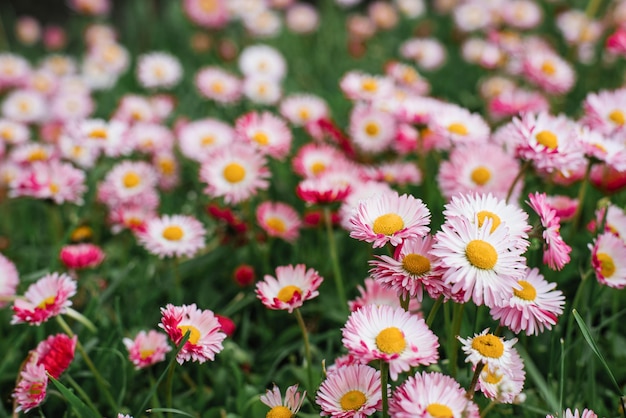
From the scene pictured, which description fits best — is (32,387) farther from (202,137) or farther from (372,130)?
(372,130)

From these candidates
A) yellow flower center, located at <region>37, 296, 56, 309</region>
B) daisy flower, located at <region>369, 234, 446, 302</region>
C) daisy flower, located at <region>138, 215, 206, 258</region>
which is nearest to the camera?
daisy flower, located at <region>369, 234, 446, 302</region>

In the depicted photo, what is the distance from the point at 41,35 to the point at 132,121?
6.28 feet

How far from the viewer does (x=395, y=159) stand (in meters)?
2.03

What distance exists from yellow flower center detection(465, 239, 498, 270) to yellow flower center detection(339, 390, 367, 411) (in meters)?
0.24

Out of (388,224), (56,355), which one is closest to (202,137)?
(56,355)

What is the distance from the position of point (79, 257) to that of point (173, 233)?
0.21 metres

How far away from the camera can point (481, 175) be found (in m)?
1.47

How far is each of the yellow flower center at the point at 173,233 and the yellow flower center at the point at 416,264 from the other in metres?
0.64

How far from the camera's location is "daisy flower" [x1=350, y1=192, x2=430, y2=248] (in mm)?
958

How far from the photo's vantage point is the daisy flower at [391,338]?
0.86 m

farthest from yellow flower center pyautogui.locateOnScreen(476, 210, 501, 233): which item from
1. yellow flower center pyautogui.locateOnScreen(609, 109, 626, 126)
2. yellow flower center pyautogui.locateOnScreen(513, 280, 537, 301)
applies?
yellow flower center pyautogui.locateOnScreen(609, 109, 626, 126)

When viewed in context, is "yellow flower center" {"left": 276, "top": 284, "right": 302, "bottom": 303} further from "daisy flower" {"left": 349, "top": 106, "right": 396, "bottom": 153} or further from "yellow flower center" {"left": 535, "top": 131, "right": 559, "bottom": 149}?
"daisy flower" {"left": 349, "top": 106, "right": 396, "bottom": 153}

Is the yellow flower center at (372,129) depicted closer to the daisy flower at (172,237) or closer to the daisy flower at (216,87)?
the daisy flower at (216,87)

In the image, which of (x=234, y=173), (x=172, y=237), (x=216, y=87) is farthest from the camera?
(x=216, y=87)
